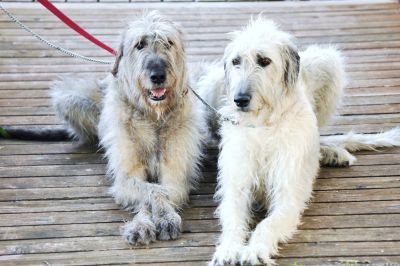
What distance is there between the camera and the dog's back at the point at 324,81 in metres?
5.21

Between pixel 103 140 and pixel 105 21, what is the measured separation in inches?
124

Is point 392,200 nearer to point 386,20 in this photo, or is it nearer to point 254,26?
point 254,26

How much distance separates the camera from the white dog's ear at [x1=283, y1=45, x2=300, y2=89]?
4.17m

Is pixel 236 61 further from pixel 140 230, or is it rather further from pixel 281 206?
pixel 140 230

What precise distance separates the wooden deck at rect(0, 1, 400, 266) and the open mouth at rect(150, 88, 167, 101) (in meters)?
0.68

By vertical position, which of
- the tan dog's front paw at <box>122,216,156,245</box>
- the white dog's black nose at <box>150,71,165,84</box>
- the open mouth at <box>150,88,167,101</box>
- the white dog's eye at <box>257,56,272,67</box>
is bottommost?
the tan dog's front paw at <box>122,216,156,245</box>

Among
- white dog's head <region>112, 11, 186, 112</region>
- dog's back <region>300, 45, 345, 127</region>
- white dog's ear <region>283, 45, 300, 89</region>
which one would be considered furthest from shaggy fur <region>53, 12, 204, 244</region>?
dog's back <region>300, 45, 345, 127</region>

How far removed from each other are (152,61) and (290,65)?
0.82 meters

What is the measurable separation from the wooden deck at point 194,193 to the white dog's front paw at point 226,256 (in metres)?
0.11

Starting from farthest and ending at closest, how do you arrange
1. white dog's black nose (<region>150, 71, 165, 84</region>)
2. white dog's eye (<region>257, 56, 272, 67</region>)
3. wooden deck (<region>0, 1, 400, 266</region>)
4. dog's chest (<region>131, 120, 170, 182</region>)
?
dog's chest (<region>131, 120, 170, 182</region>) < white dog's black nose (<region>150, 71, 165, 84</region>) < white dog's eye (<region>257, 56, 272, 67</region>) < wooden deck (<region>0, 1, 400, 266</region>)

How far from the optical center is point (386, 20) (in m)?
7.79

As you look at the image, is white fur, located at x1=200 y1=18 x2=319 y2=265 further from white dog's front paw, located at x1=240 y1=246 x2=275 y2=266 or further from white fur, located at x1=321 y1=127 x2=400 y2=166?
white fur, located at x1=321 y1=127 x2=400 y2=166

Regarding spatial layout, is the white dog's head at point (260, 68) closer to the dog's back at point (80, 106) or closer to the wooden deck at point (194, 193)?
the wooden deck at point (194, 193)

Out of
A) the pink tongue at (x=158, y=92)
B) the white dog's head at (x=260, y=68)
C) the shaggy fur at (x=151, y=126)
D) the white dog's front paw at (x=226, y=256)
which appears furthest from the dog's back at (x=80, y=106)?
the white dog's front paw at (x=226, y=256)
